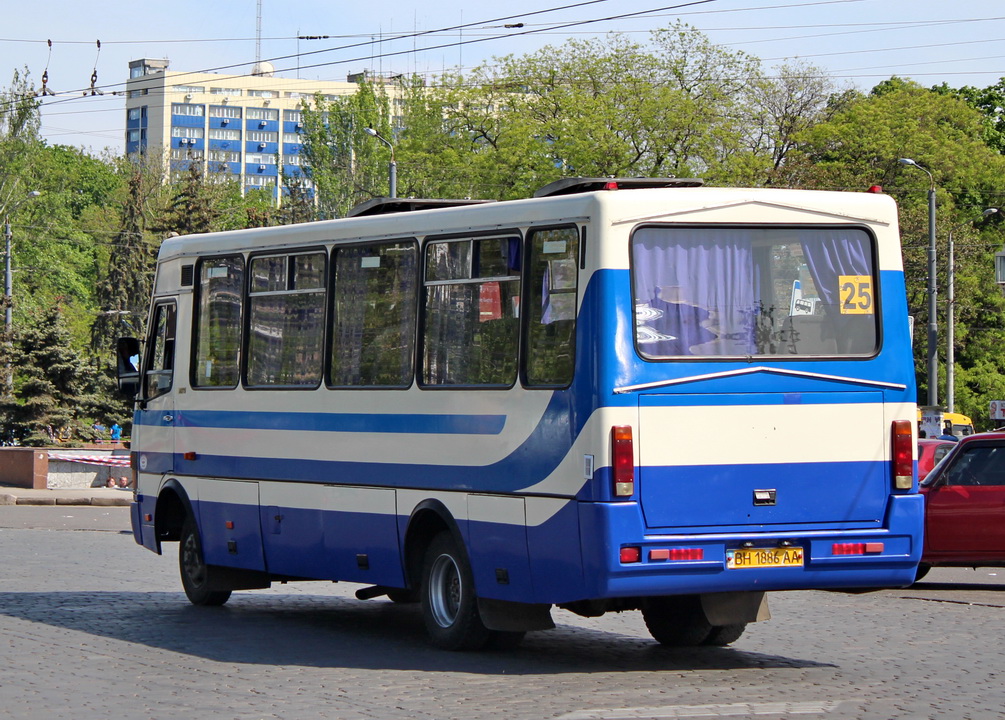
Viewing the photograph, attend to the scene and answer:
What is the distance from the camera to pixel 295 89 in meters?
177

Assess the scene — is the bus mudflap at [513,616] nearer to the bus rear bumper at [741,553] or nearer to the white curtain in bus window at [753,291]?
the bus rear bumper at [741,553]

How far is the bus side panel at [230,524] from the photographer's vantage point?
44.0 feet

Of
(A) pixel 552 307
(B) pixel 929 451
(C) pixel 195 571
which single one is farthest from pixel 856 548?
(B) pixel 929 451

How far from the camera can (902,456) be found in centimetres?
1052

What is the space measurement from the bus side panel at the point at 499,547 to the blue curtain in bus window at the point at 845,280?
7.83 ft

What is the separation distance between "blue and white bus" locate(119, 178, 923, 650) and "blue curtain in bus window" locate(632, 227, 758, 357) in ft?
0.05

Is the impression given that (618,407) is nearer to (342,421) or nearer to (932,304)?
(342,421)

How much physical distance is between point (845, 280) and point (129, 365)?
25.7 feet

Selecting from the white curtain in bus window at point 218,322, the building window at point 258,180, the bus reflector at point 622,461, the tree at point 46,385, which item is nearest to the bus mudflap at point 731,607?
the bus reflector at point 622,461

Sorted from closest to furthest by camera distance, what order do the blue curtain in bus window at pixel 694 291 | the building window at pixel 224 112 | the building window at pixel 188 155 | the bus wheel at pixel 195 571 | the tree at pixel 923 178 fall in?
1. the blue curtain in bus window at pixel 694 291
2. the bus wheel at pixel 195 571
3. the tree at pixel 923 178
4. the building window at pixel 188 155
5. the building window at pixel 224 112

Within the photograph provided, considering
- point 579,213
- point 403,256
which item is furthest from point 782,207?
point 403,256

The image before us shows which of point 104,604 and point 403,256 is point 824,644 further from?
point 104,604

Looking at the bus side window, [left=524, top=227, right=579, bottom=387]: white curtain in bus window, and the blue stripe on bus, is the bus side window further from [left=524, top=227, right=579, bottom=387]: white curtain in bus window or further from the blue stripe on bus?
[left=524, top=227, right=579, bottom=387]: white curtain in bus window

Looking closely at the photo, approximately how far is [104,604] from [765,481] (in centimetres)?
685
